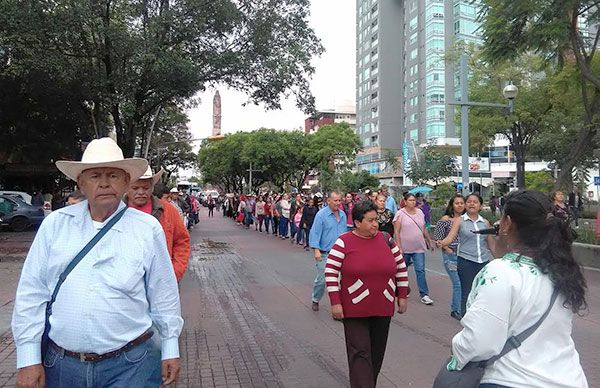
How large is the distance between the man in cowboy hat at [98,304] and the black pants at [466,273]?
472 centimetres

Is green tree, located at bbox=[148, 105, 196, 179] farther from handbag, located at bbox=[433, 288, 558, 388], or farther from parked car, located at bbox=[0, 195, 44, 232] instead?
handbag, located at bbox=[433, 288, 558, 388]

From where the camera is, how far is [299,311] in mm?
7824

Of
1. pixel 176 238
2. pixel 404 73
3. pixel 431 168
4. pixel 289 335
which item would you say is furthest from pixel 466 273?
pixel 404 73

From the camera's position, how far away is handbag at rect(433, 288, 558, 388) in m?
2.03

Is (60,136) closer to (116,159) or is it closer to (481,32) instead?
(481,32)

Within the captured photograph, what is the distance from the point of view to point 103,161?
8.32 feet

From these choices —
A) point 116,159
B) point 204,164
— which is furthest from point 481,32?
point 204,164

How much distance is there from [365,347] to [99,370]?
2.18 metres

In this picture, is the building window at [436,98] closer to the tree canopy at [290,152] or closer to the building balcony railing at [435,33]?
the building balcony railing at [435,33]

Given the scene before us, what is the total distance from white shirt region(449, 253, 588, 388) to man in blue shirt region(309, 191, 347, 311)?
5.37 m

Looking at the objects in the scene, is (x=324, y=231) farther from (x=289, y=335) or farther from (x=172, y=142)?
(x=172, y=142)

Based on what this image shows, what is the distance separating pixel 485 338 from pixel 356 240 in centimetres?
224

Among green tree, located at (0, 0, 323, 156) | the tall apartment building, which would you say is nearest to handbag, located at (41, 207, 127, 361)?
green tree, located at (0, 0, 323, 156)

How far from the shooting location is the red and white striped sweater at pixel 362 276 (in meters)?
4.00
